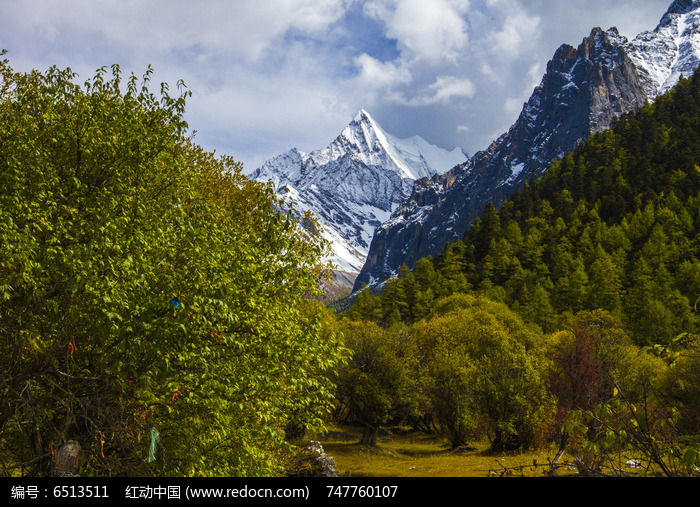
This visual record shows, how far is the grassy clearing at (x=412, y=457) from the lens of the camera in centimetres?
3397

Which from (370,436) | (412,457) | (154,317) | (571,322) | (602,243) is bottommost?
(412,457)

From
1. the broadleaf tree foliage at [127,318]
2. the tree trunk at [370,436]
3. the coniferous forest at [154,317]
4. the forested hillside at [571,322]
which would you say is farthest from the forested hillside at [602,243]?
the broadleaf tree foliage at [127,318]

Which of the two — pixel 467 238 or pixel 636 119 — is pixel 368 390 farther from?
pixel 636 119

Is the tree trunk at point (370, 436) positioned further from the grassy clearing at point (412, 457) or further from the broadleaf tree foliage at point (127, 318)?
the broadleaf tree foliage at point (127, 318)

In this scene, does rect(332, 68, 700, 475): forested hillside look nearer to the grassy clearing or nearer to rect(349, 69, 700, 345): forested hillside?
rect(349, 69, 700, 345): forested hillside

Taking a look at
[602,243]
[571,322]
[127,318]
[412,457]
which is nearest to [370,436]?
[412,457]

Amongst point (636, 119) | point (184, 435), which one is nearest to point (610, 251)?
point (636, 119)

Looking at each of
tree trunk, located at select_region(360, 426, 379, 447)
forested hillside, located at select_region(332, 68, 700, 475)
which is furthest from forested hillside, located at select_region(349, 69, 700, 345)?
tree trunk, located at select_region(360, 426, 379, 447)

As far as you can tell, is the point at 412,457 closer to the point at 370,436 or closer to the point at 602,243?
the point at 370,436

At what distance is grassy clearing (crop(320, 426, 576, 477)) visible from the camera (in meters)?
34.0

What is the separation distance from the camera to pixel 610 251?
108 m

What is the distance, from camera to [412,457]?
145 ft

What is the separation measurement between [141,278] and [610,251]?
11566 cm

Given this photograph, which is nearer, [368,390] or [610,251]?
[368,390]
